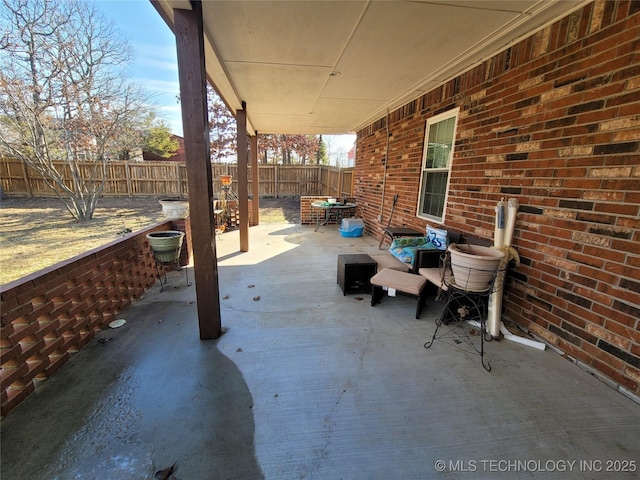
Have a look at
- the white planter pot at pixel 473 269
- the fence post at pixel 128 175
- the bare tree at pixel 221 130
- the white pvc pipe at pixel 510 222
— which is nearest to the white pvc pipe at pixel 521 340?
the white planter pot at pixel 473 269

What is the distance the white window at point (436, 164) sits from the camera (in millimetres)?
3723

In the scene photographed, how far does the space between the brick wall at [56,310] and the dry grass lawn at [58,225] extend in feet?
6.36

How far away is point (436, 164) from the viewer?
13.4ft

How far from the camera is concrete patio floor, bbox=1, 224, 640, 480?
138cm

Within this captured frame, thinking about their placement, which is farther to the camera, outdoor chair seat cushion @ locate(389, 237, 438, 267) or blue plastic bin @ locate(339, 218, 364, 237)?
blue plastic bin @ locate(339, 218, 364, 237)

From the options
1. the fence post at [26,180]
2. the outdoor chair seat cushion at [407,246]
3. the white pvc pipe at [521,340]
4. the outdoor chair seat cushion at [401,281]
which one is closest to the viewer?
the white pvc pipe at [521,340]

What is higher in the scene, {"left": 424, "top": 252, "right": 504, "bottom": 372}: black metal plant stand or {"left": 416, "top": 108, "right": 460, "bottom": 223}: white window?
{"left": 416, "top": 108, "right": 460, "bottom": 223}: white window

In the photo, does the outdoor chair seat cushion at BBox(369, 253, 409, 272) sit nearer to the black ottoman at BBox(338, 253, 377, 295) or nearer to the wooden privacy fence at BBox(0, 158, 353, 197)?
the black ottoman at BBox(338, 253, 377, 295)

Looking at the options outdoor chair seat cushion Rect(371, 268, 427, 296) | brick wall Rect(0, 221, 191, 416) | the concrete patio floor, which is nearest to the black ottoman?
outdoor chair seat cushion Rect(371, 268, 427, 296)

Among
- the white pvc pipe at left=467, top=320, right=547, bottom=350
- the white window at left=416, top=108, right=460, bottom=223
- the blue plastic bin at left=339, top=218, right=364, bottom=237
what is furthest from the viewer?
the blue plastic bin at left=339, top=218, right=364, bottom=237

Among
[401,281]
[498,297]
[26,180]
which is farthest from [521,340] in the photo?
[26,180]

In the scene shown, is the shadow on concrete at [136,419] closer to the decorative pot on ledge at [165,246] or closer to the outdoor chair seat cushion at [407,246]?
the decorative pot on ledge at [165,246]

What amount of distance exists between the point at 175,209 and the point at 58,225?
16.6ft

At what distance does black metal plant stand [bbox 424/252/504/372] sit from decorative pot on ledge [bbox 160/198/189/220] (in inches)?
155
